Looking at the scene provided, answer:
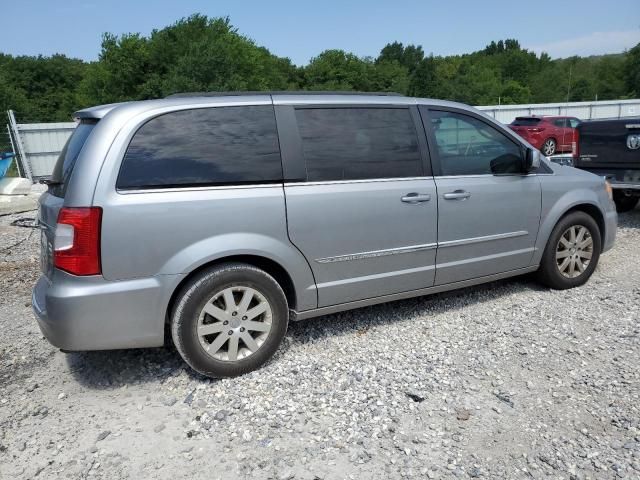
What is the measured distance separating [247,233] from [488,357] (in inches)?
74.2

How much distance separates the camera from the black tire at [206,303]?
3.11 meters

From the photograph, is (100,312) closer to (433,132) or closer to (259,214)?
(259,214)

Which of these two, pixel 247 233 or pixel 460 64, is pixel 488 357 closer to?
pixel 247 233

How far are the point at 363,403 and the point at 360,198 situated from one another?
4.52 ft

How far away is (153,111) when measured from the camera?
10.1 ft

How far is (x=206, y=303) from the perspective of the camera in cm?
316

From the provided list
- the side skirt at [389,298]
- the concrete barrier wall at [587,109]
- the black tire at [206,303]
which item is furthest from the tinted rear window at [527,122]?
the black tire at [206,303]

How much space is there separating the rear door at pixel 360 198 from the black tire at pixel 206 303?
0.35 metres

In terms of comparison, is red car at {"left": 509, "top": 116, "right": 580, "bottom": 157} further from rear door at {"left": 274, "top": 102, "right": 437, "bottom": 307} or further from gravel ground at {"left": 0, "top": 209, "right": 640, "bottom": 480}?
rear door at {"left": 274, "top": 102, "right": 437, "bottom": 307}

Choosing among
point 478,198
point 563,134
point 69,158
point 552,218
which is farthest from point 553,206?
point 563,134

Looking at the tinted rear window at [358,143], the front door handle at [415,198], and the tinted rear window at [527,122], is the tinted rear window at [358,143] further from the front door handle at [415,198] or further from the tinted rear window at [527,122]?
the tinted rear window at [527,122]

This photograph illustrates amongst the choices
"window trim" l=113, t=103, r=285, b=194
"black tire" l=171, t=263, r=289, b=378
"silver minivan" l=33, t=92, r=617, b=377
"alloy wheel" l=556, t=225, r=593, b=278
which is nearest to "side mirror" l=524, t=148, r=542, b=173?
"silver minivan" l=33, t=92, r=617, b=377

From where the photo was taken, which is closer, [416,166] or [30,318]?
[416,166]

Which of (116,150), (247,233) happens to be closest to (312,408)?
(247,233)
